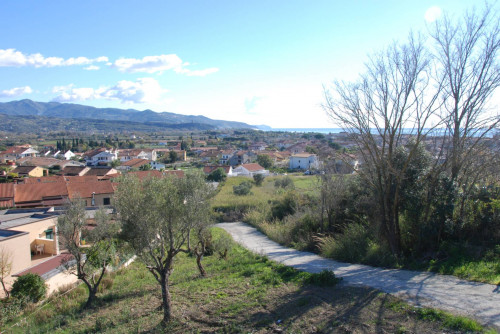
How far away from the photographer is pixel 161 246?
862 cm

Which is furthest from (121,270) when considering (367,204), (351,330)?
(351,330)

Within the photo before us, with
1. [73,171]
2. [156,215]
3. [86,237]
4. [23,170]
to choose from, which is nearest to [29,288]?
[86,237]

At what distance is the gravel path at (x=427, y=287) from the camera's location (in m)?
6.39

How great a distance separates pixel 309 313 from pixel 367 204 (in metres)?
7.73

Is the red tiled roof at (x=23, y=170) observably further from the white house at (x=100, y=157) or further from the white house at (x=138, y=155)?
the white house at (x=138, y=155)

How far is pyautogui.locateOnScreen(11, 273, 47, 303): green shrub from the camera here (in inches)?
519

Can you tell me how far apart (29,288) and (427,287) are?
1444cm

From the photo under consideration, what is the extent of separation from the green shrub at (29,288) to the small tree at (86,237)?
89.7 inches

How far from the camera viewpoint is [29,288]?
43.7ft

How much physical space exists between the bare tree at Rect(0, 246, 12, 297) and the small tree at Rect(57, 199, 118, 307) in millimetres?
3877

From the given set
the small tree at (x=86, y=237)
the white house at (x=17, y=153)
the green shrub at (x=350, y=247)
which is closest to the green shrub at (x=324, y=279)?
the green shrub at (x=350, y=247)

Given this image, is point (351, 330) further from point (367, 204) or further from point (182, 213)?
point (367, 204)

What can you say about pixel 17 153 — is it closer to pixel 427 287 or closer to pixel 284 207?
pixel 284 207

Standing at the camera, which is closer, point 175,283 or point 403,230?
point 403,230
